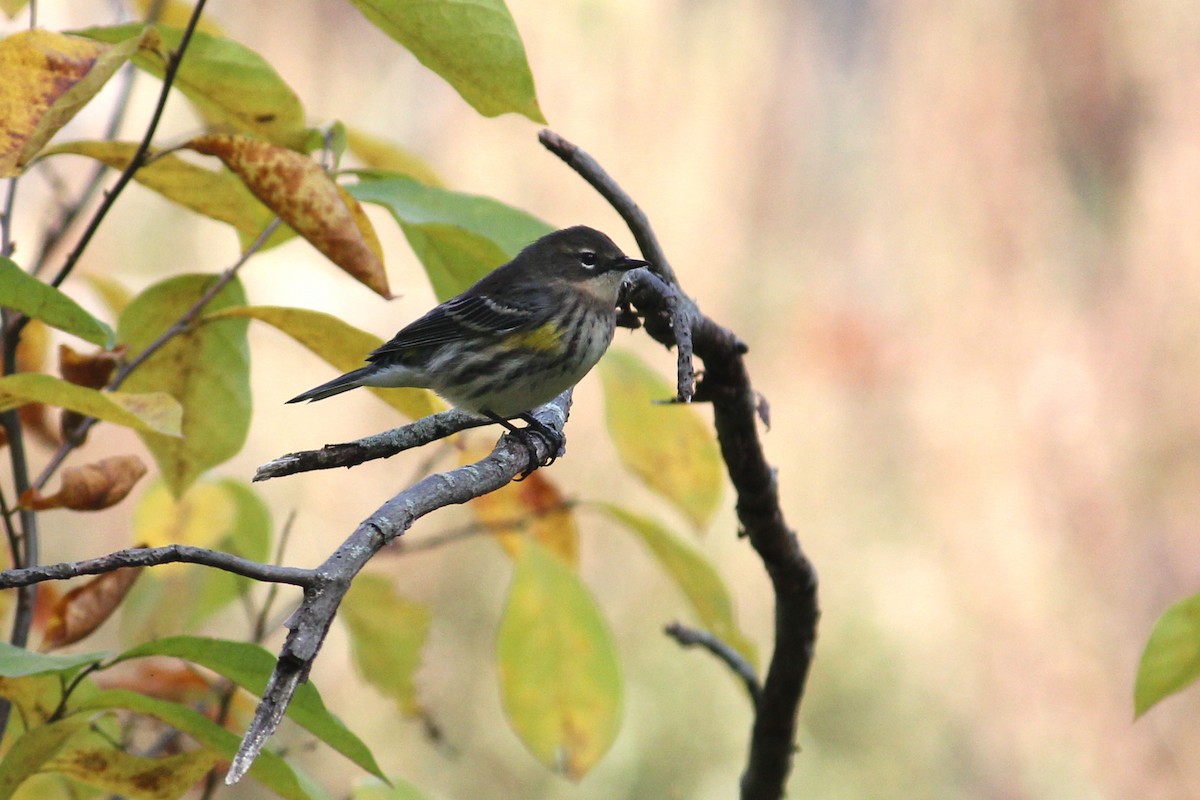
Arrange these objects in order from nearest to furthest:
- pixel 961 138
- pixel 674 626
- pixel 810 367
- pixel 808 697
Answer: pixel 674 626 → pixel 808 697 → pixel 810 367 → pixel 961 138

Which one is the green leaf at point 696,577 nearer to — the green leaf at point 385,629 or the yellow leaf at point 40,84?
the green leaf at point 385,629

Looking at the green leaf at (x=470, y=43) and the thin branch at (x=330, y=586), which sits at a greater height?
the green leaf at (x=470, y=43)

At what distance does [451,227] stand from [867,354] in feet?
18.8

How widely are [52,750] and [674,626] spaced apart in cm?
92

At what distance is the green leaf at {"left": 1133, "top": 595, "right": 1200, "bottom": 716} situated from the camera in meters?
1.18

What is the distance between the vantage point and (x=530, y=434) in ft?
5.66

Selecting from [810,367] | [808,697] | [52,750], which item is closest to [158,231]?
[810,367]

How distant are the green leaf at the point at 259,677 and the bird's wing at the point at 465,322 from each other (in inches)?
50.7

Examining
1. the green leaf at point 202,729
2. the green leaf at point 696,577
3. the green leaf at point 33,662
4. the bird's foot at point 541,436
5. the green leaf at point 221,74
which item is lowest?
the green leaf at point 33,662

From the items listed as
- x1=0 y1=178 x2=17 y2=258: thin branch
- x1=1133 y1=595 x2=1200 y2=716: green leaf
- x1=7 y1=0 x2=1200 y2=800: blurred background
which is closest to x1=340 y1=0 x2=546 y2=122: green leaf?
x1=0 y1=178 x2=17 y2=258: thin branch

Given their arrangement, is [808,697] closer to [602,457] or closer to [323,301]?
[602,457]

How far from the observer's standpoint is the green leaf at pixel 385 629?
1.65 metres

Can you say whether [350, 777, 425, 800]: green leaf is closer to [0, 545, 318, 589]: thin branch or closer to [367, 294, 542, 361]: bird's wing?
[0, 545, 318, 589]: thin branch

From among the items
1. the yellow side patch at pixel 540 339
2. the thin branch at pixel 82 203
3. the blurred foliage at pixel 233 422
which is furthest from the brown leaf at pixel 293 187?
the yellow side patch at pixel 540 339
